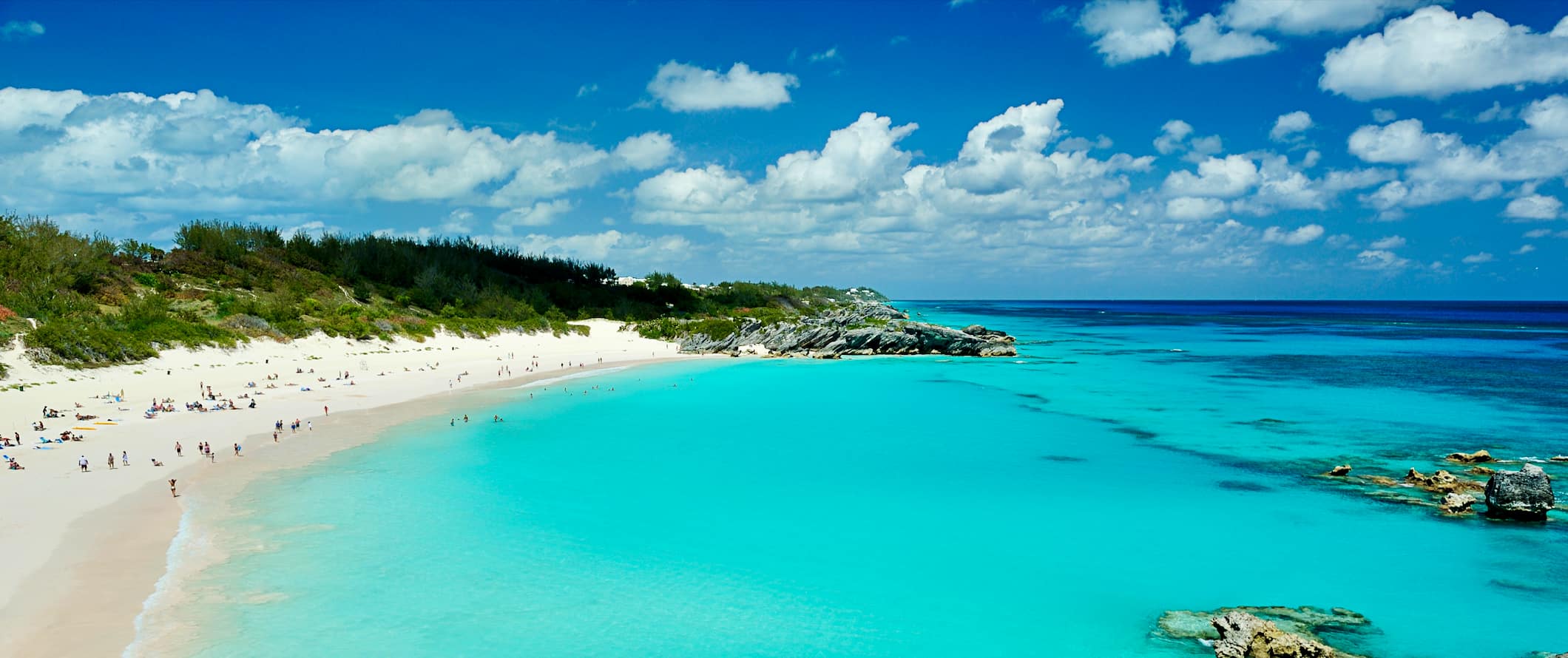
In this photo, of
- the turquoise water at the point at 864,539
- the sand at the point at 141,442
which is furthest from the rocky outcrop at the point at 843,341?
the turquoise water at the point at 864,539

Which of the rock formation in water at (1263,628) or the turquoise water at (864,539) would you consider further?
the turquoise water at (864,539)

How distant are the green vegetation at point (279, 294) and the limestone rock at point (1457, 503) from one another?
45.2 m

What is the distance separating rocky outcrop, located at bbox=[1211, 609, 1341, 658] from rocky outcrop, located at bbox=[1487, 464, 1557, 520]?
32.5ft

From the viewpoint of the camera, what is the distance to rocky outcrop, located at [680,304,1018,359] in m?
61.8

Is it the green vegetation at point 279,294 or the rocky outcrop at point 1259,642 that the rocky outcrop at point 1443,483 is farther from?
the green vegetation at point 279,294

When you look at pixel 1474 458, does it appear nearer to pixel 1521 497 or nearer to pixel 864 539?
pixel 1521 497

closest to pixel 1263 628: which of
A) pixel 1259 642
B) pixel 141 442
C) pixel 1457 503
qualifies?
pixel 1259 642

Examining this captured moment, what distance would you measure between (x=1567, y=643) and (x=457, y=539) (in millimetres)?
18689

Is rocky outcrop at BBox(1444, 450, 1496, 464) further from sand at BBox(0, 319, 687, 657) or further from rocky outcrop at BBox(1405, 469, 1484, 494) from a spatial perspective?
sand at BBox(0, 319, 687, 657)

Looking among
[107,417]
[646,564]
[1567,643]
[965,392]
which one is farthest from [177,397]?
[1567,643]

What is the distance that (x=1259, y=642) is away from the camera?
10.8 m

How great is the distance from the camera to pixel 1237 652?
1092cm

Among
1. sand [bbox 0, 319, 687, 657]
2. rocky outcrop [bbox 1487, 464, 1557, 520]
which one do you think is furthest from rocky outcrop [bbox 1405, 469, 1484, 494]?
sand [bbox 0, 319, 687, 657]

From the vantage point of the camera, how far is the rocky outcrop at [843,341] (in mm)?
61781
